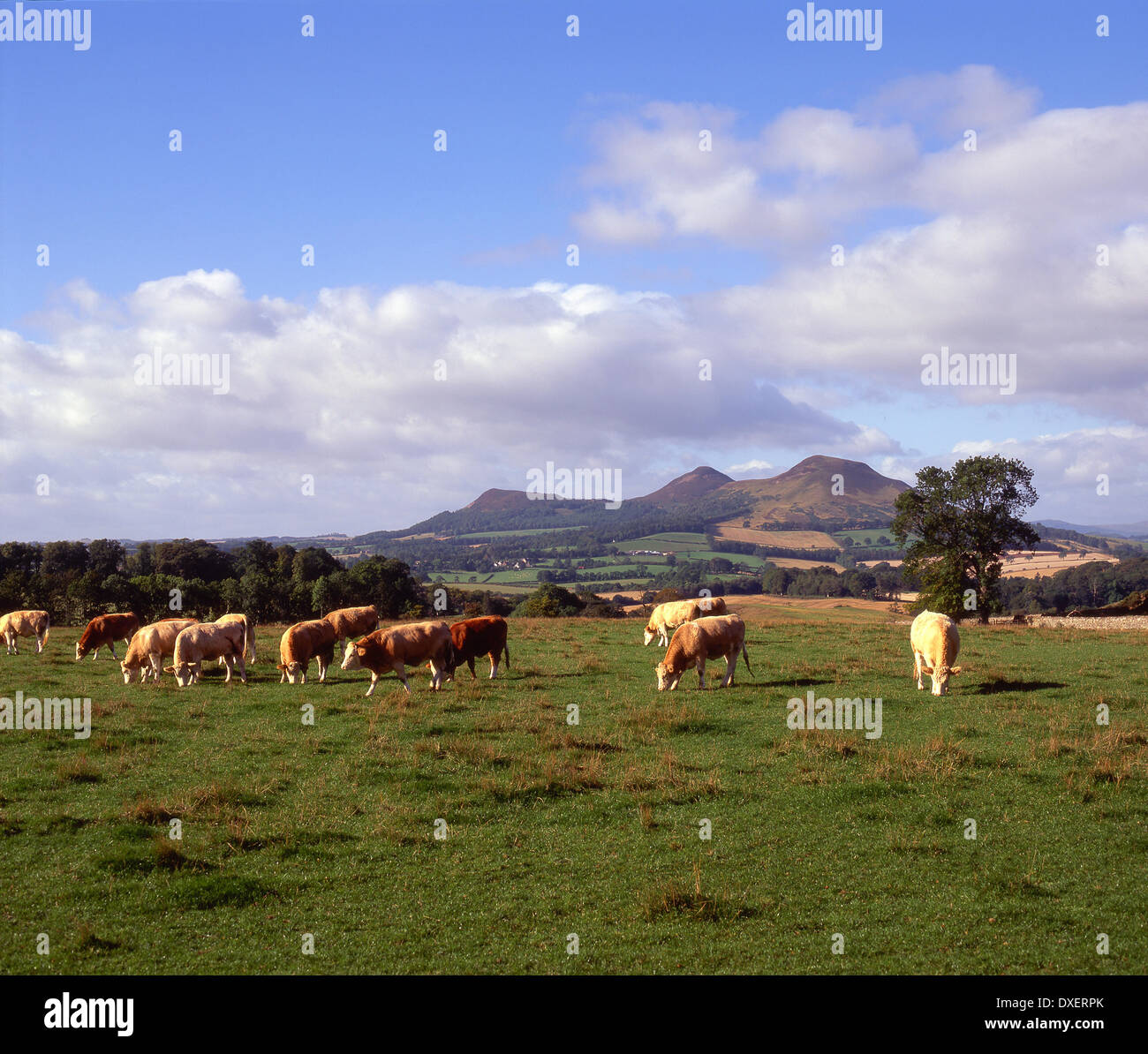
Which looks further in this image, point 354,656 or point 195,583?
point 195,583

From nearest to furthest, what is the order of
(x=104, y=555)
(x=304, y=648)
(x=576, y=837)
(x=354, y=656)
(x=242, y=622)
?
(x=576, y=837) → (x=354, y=656) → (x=304, y=648) → (x=242, y=622) → (x=104, y=555)

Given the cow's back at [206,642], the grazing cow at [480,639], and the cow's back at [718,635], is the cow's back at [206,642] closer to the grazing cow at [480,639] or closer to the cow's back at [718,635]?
the grazing cow at [480,639]

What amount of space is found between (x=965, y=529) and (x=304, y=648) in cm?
4393

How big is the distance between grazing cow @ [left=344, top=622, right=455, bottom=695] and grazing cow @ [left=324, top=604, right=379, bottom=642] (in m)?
4.41

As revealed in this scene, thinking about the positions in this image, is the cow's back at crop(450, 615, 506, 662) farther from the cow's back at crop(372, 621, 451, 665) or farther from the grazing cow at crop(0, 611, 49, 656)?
the grazing cow at crop(0, 611, 49, 656)

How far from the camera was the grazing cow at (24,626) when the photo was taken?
96.3ft

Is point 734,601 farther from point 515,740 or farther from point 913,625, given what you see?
point 515,740

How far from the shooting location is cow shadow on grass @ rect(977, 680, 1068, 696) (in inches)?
823

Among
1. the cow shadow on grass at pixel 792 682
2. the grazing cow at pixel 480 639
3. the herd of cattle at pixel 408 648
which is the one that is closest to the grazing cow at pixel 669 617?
the herd of cattle at pixel 408 648

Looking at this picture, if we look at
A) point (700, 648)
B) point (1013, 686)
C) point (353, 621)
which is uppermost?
point (353, 621)

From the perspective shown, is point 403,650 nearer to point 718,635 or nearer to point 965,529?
point 718,635

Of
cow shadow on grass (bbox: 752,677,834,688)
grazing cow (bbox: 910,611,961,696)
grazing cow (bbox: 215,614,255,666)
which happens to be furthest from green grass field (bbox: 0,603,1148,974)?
grazing cow (bbox: 215,614,255,666)

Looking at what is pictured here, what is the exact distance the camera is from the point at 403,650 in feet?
71.5

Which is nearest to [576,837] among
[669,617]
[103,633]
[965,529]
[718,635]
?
[718,635]
